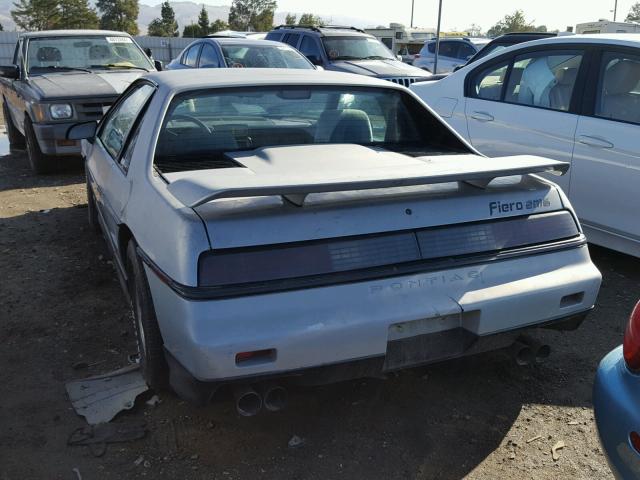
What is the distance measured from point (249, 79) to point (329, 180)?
1.34 metres

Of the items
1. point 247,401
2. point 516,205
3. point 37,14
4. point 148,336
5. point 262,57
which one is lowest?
point 247,401

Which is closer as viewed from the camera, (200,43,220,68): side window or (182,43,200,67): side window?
(200,43,220,68): side window

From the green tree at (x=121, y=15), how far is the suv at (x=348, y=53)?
46.9 m

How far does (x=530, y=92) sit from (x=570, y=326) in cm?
285

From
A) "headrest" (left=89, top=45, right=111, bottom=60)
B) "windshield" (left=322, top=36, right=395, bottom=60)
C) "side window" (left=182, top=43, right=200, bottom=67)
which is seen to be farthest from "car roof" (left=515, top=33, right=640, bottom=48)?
"windshield" (left=322, top=36, right=395, bottom=60)

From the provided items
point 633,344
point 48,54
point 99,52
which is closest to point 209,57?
point 99,52

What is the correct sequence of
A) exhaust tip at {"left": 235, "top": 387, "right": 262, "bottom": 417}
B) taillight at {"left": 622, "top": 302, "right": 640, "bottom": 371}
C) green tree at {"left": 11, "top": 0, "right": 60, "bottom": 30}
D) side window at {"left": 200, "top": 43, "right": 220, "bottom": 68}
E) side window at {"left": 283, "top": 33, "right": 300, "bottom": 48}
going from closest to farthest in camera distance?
taillight at {"left": 622, "top": 302, "right": 640, "bottom": 371} → exhaust tip at {"left": 235, "top": 387, "right": 262, "bottom": 417} → side window at {"left": 200, "top": 43, "right": 220, "bottom": 68} → side window at {"left": 283, "top": 33, "right": 300, "bottom": 48} → green tree at {"left": 11, "top": 0, "right": 60, "bottom": 30}

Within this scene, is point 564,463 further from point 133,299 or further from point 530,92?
point 530,92

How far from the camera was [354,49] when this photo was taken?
12.9 meters

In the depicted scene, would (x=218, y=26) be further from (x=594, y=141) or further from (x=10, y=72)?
(x=594, y=141)

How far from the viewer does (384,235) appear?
2.64m

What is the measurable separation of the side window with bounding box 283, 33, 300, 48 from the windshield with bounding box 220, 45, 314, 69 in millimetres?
3026

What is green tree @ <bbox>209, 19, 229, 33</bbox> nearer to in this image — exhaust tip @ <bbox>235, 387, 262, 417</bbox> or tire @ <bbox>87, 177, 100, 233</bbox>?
tire @ <bbox>87, 177, 100, 233</bbox>

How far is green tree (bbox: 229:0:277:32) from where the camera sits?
57312 millimetres
